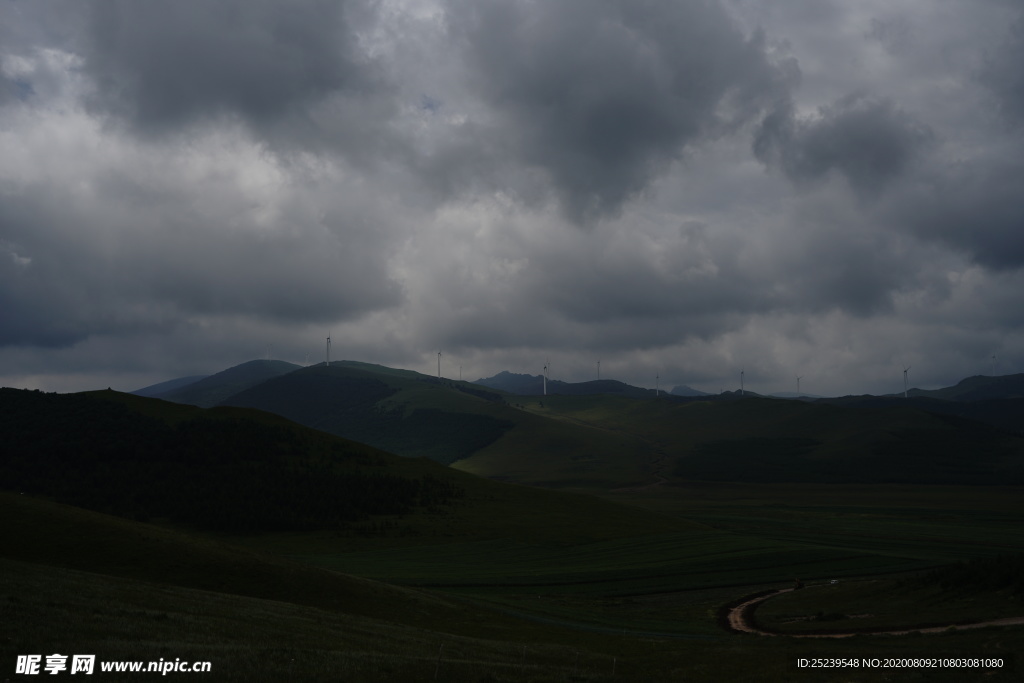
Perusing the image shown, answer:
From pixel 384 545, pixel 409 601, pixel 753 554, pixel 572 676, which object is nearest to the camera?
pixel 572 676

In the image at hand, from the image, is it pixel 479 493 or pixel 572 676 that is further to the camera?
pixel 479 493

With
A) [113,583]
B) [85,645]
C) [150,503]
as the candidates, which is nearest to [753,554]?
[113,583]

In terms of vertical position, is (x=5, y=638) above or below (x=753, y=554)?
above

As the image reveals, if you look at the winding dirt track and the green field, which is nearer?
the green field

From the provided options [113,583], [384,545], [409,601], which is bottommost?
[384,545]

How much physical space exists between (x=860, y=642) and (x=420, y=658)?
2876cm

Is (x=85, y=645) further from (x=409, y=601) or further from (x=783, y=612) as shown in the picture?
(x=783, y=612)

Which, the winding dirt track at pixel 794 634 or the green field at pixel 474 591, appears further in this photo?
the winding dirt track at pixel 794 634

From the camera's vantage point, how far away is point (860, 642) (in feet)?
146

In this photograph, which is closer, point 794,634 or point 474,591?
point 794,634

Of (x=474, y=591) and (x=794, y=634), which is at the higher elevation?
(x=794, y=634)

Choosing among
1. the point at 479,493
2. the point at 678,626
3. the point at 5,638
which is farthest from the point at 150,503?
the point at 5,638

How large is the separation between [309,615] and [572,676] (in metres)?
20.2

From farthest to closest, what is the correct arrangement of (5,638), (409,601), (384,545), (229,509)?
(229,509), (384,545), (409,601), (5,638)
